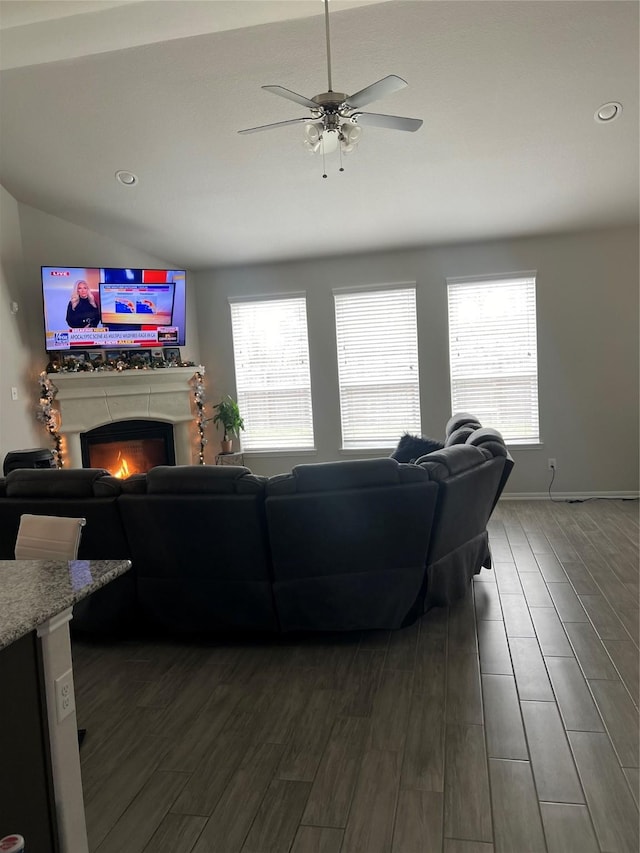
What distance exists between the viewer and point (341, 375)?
23.3 ft

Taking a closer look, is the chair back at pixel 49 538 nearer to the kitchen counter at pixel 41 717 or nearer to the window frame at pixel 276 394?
the kitchen counter at pixel 41 717

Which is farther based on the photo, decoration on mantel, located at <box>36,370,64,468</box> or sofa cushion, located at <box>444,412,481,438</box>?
decoration on mantel, located at <box>36,370,64,468</box>

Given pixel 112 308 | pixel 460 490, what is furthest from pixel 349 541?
pixel 112 308

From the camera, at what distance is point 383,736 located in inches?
97.5

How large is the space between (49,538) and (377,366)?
4962 millimetres

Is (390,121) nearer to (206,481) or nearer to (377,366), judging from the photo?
(206,481)

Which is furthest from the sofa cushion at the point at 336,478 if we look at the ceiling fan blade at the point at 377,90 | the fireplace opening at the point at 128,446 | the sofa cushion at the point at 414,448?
the fireplace opening at the point at 128,446

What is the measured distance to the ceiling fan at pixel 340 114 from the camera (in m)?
2.91

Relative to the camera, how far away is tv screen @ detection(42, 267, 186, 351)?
6043 millimetres

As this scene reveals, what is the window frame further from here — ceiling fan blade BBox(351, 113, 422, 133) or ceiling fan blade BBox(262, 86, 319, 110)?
ceiling fan blade BBox(262, 86, 319, 110)

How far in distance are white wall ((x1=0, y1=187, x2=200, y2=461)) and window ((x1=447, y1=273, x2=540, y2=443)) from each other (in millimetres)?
3904

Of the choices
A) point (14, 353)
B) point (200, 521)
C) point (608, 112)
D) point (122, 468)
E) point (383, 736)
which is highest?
point (608, 112)

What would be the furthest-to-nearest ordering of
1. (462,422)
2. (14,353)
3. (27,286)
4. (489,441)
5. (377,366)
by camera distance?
(377,366) → (27,286) → (14,353) → (462,422) → (489,441)

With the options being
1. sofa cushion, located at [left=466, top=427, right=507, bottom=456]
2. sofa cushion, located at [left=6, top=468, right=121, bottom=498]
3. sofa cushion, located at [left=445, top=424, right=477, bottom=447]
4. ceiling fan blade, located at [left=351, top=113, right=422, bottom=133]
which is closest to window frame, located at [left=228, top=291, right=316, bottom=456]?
sofa cushion, located at [left=445, top=424, right=477, bottom=447]
